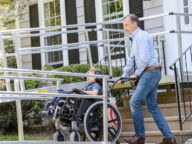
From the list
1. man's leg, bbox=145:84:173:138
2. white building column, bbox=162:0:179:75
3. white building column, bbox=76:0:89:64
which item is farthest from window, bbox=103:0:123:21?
man's leg, bbox=145:84:173:138

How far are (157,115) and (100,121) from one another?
0.82 metres

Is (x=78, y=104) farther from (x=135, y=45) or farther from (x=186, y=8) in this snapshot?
(x=186, y=8)

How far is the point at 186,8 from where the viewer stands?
9594 millimetres

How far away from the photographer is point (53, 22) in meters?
13.2

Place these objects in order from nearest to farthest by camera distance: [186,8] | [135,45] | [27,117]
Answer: [135,45], [186,8], [27,117]

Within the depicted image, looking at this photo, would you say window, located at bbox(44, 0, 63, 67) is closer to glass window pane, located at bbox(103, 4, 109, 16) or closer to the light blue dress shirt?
glass window pane, located at bbox(103, 4, 109, 16)

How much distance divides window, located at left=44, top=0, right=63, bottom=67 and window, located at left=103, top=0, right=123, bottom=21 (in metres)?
1.91

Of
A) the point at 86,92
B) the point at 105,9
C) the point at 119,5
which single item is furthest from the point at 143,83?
the point at 105,9

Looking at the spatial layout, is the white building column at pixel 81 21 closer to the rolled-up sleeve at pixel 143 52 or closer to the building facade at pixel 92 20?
the building facade at pixel 92 20

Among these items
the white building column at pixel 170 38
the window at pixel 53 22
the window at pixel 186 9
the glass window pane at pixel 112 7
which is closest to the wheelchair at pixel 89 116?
the white building column at pixel 170 38

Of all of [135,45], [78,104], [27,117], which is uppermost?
[135,45]

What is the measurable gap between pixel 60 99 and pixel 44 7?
25.2 feet

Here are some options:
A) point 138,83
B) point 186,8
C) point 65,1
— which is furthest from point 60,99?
point 65,1

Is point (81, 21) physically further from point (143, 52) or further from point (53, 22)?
point (143, 52)
